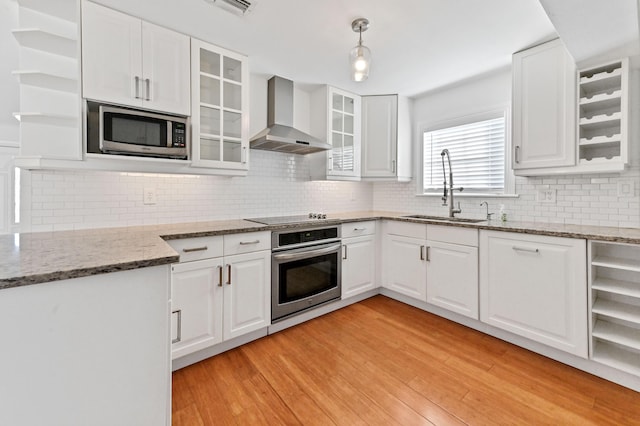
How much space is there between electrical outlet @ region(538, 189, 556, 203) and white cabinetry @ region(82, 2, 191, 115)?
120 inches

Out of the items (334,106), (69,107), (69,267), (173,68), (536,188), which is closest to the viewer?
(69,267)

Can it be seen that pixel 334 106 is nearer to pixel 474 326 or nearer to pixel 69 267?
pixel 474 326

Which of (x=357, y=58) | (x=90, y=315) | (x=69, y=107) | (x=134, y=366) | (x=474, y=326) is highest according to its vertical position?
(x=357, y=58)

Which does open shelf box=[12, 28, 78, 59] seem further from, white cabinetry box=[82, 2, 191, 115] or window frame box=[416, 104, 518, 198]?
window frame box=[416, 104, 518, 198]

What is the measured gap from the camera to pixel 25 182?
183 cm

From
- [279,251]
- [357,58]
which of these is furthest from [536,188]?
[279,251]

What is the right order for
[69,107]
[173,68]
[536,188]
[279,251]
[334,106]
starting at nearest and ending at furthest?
Result: [69,107] → [173,68] → [279,251] → [536,188] → [334,106]

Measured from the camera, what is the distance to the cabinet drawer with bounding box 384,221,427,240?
9.00 ft

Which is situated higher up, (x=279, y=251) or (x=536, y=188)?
(x=536, y=188)

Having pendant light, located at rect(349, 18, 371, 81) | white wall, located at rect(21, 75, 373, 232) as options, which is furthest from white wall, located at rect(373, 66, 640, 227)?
pendant light, located at rect(349, 18, 371, 81)

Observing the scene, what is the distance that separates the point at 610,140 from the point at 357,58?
1842mm

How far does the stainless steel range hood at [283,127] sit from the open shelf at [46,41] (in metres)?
1.30

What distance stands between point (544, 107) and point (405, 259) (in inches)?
67.9

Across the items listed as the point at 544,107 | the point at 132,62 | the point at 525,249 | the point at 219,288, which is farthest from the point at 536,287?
the point at 132,62
